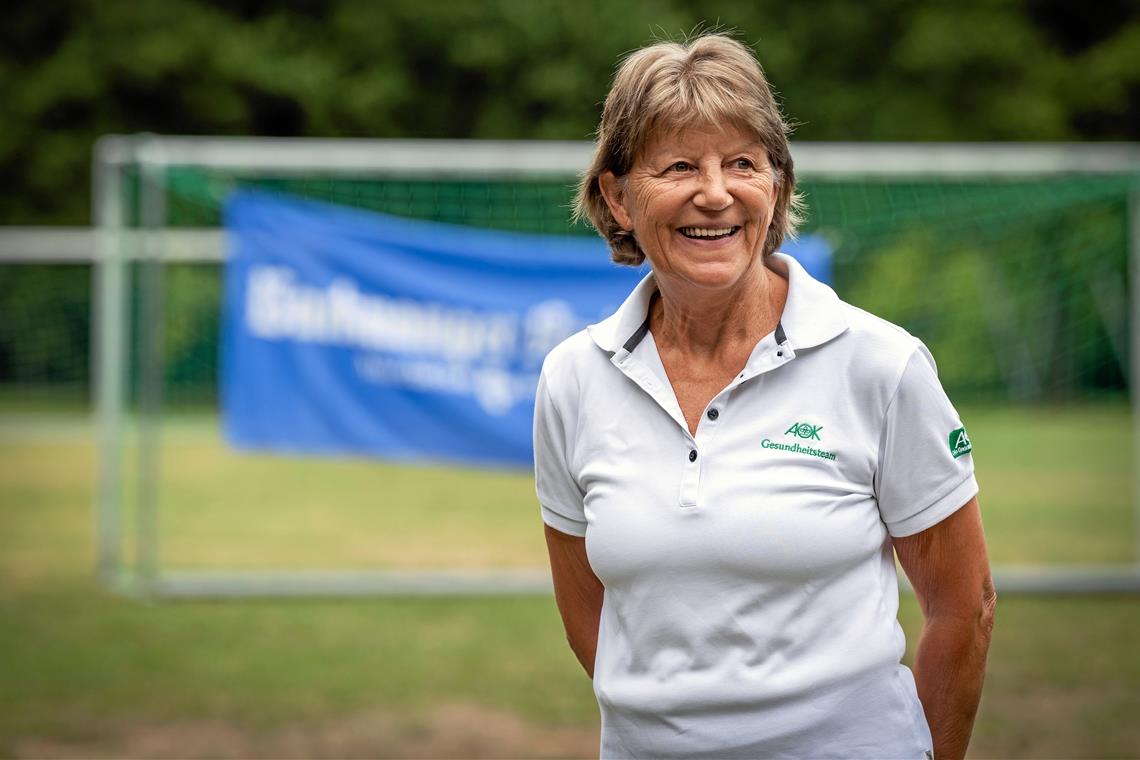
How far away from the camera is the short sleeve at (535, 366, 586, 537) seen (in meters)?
2.39

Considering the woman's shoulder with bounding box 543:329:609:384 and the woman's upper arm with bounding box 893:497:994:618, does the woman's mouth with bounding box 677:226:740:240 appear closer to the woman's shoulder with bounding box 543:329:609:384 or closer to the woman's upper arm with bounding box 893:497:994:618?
the woman's shoulder with bounding box 543:329:609:384

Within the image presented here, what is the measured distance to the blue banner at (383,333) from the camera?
846 centimetres

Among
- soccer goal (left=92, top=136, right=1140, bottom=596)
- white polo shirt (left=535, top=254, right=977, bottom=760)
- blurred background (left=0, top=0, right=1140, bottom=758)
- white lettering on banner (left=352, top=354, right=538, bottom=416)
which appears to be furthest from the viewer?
soccer goal (left=92, top=136, right=1140, bottom=596)

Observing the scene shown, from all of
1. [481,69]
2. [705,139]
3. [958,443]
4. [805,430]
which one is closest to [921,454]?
[958,443]

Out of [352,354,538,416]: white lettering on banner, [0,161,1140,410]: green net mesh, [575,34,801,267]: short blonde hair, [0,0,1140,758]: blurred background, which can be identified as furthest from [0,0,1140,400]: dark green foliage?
[575,34,801,267]: short blonde hair

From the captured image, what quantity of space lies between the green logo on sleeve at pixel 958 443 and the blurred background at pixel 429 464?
1.46m

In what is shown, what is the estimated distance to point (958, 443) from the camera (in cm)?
218

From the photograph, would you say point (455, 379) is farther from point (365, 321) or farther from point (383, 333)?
point (365, 321)

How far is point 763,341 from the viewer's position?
2.22 meters

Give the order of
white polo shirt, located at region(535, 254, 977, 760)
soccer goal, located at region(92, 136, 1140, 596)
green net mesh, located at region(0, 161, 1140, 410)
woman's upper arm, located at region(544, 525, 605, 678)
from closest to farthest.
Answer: white polo shirt, located at region(535, 254, 977, 760) → woman's upper arm, located at region(544, 525, 605, 678) → soccer goal, located at region(92, 136, 1140, 596) → green net mesh, located at region(0, 161, 1140, 410)

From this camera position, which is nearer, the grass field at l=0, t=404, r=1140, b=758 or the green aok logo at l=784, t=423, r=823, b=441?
the green aok logo at l=784, t=423, r=823, b=441

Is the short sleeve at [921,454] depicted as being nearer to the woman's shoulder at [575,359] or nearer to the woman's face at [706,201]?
the woman's face at [706,201]

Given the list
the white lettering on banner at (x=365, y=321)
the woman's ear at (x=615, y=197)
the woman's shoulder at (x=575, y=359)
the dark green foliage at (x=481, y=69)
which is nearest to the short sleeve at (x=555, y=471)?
the woman's shoulder at (x=575, y=359)

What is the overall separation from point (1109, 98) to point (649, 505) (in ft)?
103
